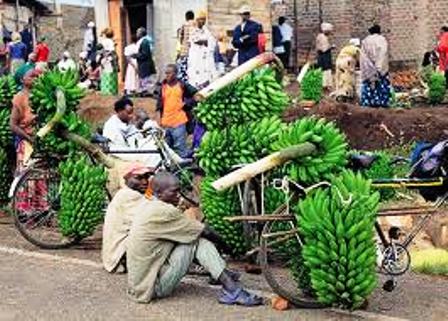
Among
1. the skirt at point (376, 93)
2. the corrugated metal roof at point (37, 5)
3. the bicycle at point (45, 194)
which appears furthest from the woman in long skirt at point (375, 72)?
the corrugated metal roof at point (37, 5)

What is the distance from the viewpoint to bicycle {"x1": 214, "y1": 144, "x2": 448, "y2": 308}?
6.35m

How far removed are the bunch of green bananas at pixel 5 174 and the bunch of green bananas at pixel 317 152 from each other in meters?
4.50

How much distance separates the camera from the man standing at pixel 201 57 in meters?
14.4

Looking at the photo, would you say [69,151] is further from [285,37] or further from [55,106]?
[285,37]

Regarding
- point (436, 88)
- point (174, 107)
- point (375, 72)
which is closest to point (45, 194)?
point (174, 107)

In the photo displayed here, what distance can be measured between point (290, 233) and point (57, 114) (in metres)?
3.15

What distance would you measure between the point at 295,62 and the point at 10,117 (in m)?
14.7

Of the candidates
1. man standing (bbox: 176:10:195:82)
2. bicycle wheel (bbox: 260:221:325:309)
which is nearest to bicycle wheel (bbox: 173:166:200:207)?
bicycle wheel (bbox: 260:221:325:309)

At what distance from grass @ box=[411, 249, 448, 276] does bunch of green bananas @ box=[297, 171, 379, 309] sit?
2286 millimetres

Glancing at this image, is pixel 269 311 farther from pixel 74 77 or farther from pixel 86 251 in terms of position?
pixel 74 77

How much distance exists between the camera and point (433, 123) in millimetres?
15547

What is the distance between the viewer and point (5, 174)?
391 inches

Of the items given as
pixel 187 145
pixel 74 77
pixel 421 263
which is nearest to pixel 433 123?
pixel 187 145

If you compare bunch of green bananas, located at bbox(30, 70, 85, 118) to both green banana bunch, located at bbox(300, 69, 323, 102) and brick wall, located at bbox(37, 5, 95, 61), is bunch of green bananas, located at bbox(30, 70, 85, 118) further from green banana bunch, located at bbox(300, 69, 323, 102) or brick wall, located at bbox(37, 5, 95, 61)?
brick wall, located at bbox(37, 5, 95, 61)
